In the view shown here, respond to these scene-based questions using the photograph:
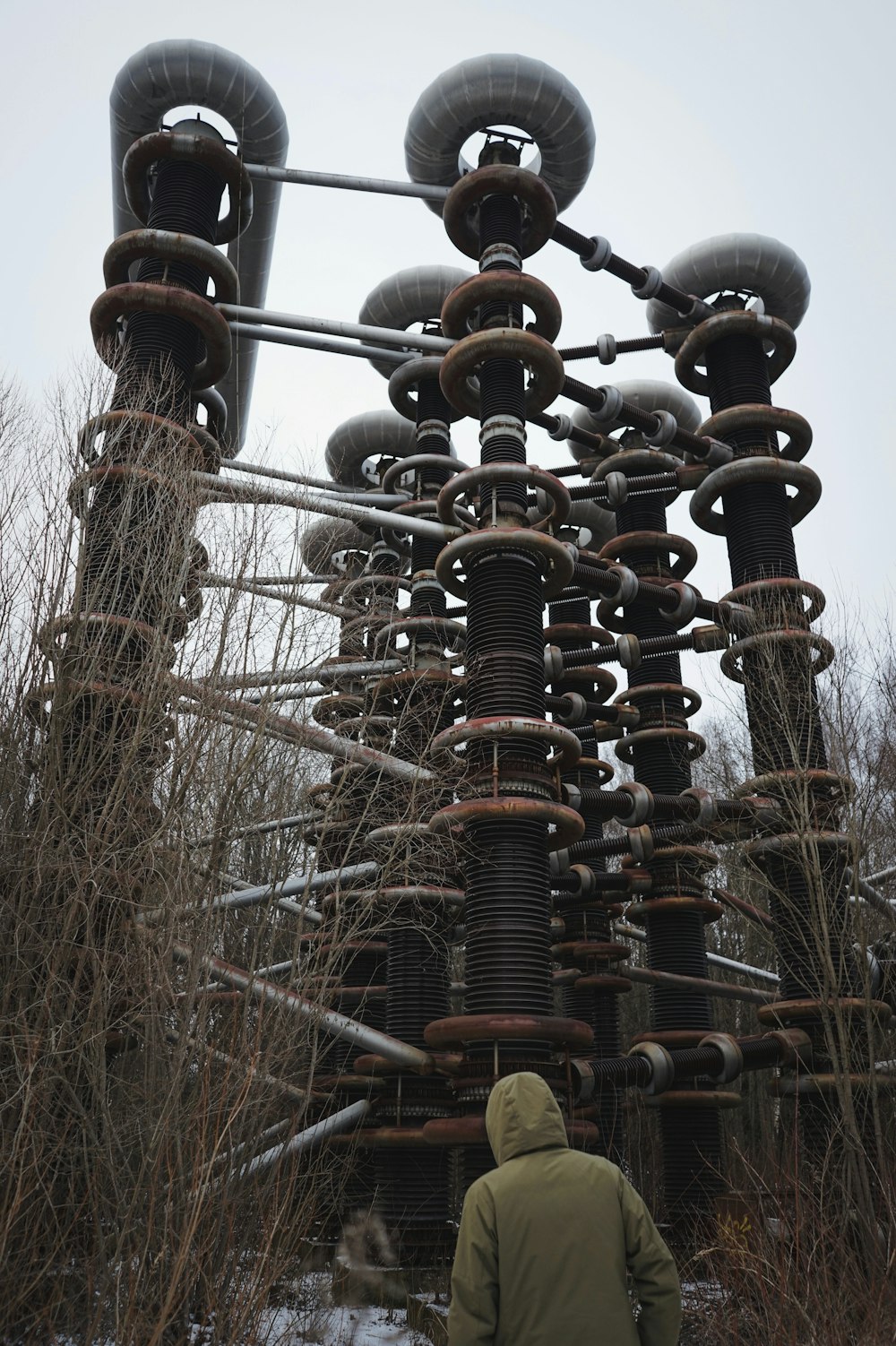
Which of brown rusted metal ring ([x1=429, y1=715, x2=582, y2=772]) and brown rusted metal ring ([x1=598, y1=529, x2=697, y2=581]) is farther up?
brown rusted metal ring ([x1=598, y1=529, x2=697, y2=581])

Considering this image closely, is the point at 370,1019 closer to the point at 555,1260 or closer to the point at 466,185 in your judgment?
the point at 466,185

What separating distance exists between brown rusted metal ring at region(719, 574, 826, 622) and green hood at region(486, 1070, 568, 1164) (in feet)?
45.5

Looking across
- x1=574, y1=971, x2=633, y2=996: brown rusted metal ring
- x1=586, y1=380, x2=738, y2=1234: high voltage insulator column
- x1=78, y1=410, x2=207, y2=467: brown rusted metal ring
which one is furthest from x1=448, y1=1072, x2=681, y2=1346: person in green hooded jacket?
x1=574, y1=971, x2=633, y2=996: brown rusted metal ring

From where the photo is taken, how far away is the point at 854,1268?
316 inches

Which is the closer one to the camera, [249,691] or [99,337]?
[249,691]

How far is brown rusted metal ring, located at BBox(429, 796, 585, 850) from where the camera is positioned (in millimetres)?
12164

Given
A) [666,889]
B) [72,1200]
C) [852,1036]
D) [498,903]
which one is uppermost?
[666,889]

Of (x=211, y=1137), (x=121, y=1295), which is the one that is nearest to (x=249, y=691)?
(x=211, y=1137)

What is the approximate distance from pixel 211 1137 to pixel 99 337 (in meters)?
12.6

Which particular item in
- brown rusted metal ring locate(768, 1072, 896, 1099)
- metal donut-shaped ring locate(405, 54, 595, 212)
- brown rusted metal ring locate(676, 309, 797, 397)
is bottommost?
brown rusted metal ring locate(768, 1072, 896, 1099)

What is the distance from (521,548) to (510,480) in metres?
1.16

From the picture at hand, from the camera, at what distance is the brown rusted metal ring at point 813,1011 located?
13.6m

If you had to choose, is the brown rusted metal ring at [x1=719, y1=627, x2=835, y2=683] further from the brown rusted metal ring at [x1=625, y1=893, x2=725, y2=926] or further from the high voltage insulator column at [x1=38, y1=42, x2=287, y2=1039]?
the high voltage insulator column at [x1=38, y1=42, x2=287, y2=1039]

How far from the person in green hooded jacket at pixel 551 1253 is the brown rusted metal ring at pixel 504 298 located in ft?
44.6
